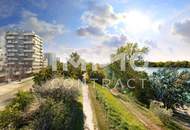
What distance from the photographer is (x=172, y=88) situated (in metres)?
45.3

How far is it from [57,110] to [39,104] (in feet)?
7.75

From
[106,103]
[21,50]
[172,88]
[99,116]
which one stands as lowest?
[99,116]

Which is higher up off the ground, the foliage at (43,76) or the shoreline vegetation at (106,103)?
the foliage at (43,76)

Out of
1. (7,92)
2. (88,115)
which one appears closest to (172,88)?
(88,115)

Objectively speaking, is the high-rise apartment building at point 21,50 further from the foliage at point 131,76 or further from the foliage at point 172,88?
the foliage at point 172,88

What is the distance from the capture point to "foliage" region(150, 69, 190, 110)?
4441cm

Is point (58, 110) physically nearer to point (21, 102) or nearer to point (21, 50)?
point (21, 102)

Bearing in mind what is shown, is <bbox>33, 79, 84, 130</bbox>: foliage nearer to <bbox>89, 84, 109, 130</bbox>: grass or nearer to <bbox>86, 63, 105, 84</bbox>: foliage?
<bbox>89, 84, 109, 130</bbox>: grass

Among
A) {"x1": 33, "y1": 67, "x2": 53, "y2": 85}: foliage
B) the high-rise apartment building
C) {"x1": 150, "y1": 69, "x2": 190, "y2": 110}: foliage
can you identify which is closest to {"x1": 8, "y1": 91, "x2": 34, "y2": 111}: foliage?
{"x1": 33, "y1": 67, "x2": 53, "y2": 85}: foliage

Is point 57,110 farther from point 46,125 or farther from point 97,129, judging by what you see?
point 97,129

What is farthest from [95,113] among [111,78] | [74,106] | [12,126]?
[111,78]

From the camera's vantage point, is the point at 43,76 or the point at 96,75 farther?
the point at 96,75

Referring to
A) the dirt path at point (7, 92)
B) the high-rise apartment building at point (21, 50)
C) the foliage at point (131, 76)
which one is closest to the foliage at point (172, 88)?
the foliage at point (131, 76)

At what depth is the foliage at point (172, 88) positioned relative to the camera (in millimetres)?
44406
